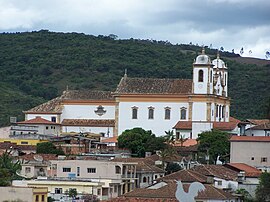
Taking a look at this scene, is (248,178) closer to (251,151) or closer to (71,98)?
(251,151)

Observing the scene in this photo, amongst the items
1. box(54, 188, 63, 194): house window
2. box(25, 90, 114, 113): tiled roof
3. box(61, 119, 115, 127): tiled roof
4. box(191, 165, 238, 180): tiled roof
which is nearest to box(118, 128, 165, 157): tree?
box(61, 119, 115, 127): tiled roof

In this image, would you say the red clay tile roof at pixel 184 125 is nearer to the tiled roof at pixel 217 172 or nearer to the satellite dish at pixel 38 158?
the satellite dish at pixel 38 158

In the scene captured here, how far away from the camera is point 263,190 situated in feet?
171

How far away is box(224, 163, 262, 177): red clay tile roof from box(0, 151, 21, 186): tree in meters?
11.5

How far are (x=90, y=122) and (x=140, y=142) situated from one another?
1331cm

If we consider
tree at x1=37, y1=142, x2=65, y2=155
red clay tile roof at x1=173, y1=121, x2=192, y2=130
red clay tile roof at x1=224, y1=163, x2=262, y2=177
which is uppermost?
red clay tile roof at x1=173, y1=121, x2=192, y2=130

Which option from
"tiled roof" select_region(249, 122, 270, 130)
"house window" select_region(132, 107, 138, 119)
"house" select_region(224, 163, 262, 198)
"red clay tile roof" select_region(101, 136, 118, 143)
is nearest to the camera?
"house" select_region(224, 163, 262, 198)

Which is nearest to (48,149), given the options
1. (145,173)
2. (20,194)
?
(145,173)

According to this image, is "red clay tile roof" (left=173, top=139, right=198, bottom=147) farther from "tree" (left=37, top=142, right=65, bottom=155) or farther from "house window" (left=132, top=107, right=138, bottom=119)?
"tree" (left=37, top=142, right=65, bottom=155)

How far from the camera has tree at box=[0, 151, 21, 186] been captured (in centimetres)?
5225

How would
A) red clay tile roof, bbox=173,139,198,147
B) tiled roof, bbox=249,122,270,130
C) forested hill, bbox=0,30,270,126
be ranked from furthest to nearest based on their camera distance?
forested hill, bbox=0,30,270,126 < red clay tile roof, bbox=173,139,198,147 < tiled roof, bbox=249,122,270,130

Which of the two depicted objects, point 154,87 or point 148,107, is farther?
point 154,87

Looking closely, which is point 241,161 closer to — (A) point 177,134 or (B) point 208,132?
(B) point 208,132

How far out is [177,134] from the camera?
79.9 meters
